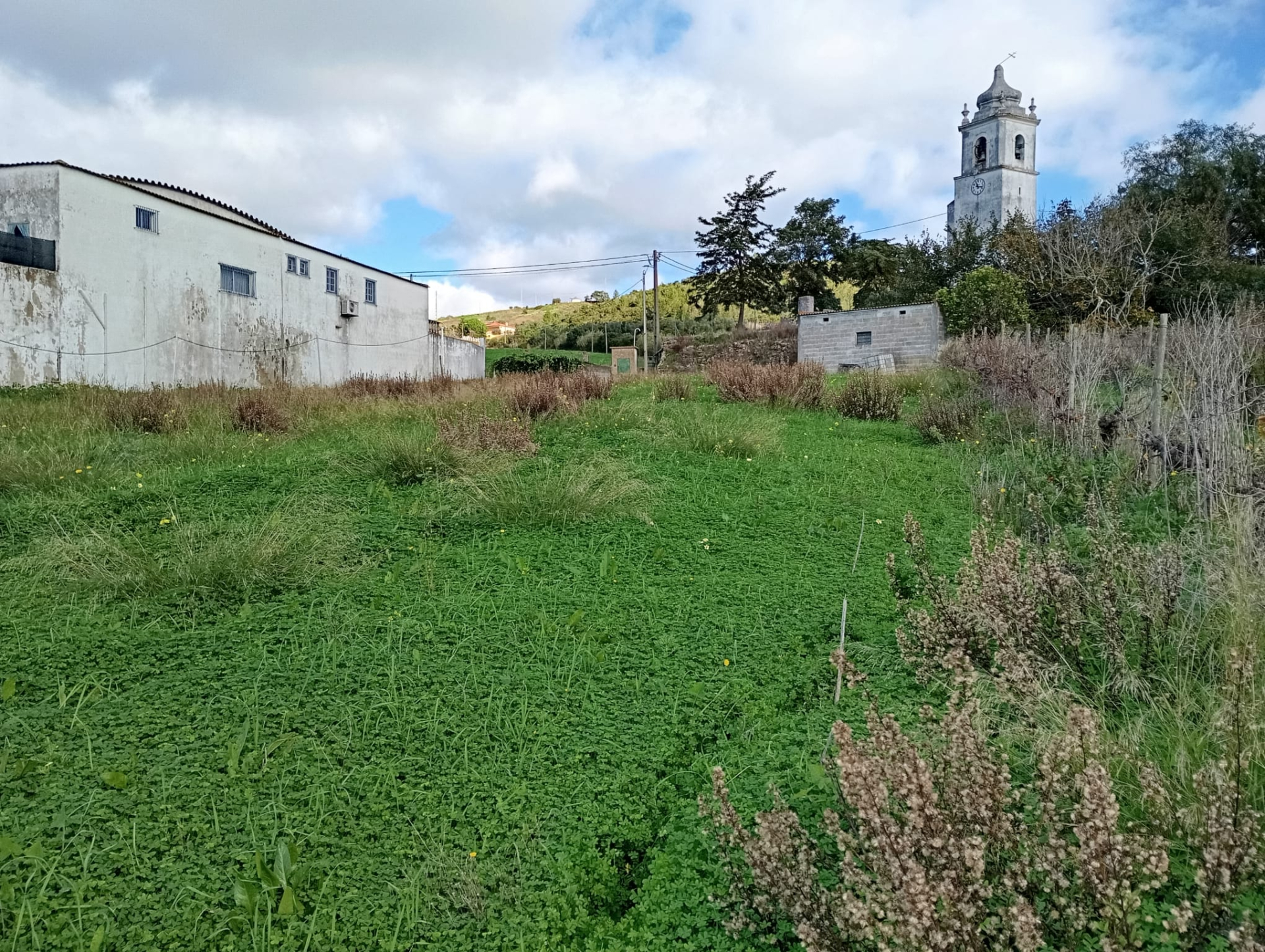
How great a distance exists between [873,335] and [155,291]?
20347 millimetres

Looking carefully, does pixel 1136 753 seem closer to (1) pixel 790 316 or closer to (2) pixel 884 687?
(2) pixel 884 687

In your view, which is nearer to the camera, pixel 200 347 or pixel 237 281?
pixel 200 347

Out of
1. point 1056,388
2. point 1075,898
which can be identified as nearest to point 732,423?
point 1056,388

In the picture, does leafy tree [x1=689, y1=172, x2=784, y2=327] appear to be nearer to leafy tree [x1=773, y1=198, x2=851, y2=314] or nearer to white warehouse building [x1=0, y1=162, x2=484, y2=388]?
leafy tree [x1=773, y1=198, x2=851, y2=314]

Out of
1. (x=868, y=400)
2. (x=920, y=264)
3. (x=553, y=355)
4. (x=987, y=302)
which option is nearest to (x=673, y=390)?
(x=868, y=400)

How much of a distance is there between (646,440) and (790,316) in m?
32.7

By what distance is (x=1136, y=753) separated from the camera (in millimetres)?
2062

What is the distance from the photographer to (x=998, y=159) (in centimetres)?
4706

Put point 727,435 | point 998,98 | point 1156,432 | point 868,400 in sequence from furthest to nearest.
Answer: point 998,98 → point 868,400 → point 727,435 → point 1156,432

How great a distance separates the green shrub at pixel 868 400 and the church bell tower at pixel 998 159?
4161 cm

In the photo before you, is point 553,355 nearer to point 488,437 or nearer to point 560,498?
point 488,437

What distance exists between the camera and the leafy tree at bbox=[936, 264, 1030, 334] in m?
22.9

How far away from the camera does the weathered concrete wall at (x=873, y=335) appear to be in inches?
972

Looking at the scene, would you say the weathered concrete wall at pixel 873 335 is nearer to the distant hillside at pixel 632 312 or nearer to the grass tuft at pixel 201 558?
the distant hillside at pixel 632 312
